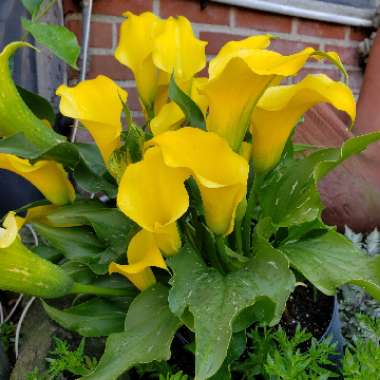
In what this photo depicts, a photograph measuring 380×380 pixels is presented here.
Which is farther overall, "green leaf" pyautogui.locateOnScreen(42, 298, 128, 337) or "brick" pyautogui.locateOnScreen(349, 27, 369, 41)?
"brick" pyautogui.locateOnScreen(349, 27, 369, 41)

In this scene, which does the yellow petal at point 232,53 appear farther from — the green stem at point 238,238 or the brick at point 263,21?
the brick at point 263,21

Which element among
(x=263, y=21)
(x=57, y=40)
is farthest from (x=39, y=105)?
(x=263, y=21)

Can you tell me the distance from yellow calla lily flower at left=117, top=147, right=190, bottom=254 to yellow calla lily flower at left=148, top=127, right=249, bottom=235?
2 cm

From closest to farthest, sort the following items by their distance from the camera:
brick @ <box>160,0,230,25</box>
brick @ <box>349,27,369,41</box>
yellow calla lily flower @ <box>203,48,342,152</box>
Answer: yellow calla lily flower @ <box>203,48,342,152</box>, brick @ <box>160,0,230,25</box>, brick @ <box>349,27,369,41</box>

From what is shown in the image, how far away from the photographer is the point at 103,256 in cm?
72

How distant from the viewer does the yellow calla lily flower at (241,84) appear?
49cm

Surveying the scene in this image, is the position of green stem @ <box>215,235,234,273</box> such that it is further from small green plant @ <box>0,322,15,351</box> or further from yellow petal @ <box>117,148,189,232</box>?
small green plant @ <box>0,322,15,351</box>

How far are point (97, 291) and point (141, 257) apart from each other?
0.09m

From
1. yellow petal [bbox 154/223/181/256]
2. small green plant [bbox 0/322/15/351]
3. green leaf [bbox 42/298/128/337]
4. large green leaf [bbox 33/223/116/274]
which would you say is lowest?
small green plant [bbox 0/322/15/351]

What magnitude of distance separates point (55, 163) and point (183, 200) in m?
0.29

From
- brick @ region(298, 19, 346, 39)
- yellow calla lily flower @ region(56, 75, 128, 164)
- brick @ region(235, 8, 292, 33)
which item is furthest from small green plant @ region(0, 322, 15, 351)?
brick @ region(298, 19, 346, 39)

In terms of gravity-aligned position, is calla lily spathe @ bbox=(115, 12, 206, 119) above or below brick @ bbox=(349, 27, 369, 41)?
above

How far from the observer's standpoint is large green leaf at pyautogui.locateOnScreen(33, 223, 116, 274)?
0.71m

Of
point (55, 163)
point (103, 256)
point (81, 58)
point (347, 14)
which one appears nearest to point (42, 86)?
point (81, 58)
